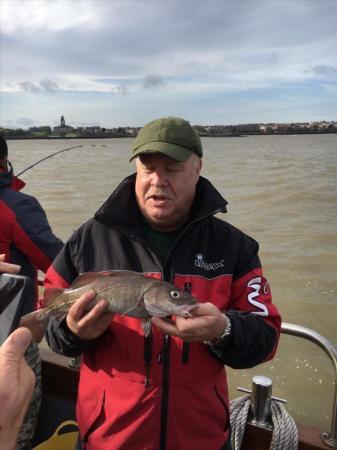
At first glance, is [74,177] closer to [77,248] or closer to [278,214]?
[278,214]

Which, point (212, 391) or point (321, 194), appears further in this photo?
point (321, 194)

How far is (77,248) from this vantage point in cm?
258

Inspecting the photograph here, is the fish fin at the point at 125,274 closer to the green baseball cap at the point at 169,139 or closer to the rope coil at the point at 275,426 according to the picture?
the green baseball cap at the point at 169,139

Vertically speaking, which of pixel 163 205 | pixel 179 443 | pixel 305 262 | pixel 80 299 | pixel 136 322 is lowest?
pixel 305 262

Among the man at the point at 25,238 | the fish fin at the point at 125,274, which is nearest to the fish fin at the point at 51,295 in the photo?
the fish fin at the point at 125,274

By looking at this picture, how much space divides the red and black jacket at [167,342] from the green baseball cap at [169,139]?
10.8 inches

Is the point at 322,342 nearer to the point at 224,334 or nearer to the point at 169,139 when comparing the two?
the point at 224,334

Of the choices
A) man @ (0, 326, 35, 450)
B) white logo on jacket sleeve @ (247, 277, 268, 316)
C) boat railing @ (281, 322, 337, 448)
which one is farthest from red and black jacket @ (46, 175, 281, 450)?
man @ (0, 326, 35, 450)

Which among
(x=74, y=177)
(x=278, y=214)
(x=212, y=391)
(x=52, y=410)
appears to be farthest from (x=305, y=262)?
(x=74, y=177)

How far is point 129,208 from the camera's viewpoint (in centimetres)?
266

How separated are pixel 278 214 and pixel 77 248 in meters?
15.4

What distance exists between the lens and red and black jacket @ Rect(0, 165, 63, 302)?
3.20 meters

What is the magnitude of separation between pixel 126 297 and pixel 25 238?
1.29 meters

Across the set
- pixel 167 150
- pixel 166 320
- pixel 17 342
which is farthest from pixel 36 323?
pixel 167 150
